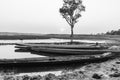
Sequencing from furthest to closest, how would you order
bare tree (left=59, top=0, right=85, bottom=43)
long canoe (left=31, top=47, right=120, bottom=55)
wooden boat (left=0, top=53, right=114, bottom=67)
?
bare tree (left=59, top=0, right=85, bottom=43), long canoe (left=31, top=47, right=120, bottom=55), wooden boat (left=0, top=53, right=114, bottom=67)

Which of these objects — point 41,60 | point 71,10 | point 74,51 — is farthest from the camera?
point 71,10

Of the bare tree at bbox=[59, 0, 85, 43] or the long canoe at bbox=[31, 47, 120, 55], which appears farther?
the bare tree at bbox=[59, 0, 85, 43]

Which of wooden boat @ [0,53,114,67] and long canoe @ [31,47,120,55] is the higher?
wooden boat @ [0,53,114,67]

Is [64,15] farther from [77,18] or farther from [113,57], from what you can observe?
[113,57]

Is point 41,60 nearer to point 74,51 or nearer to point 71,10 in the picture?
point 74,51

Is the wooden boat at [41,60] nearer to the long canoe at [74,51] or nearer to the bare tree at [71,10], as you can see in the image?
the long canoe at [74,51]

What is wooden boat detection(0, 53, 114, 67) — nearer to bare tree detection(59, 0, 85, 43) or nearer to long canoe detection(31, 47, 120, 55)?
long canoe detection(31, 47, 120, 55)

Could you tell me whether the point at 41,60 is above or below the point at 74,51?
above

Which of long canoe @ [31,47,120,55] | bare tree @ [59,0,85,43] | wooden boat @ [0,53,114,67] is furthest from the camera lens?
bare tree @ [59,0,85,43]

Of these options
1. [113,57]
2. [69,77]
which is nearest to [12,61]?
[69,77]

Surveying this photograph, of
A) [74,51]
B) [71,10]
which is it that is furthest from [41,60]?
[71,10]

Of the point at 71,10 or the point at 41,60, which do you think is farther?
the point at 71,10

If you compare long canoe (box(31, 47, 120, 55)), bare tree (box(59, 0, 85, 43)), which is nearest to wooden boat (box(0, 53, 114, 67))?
long canoe (box(31, 47, 120, 55))

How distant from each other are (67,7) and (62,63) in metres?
35.2
